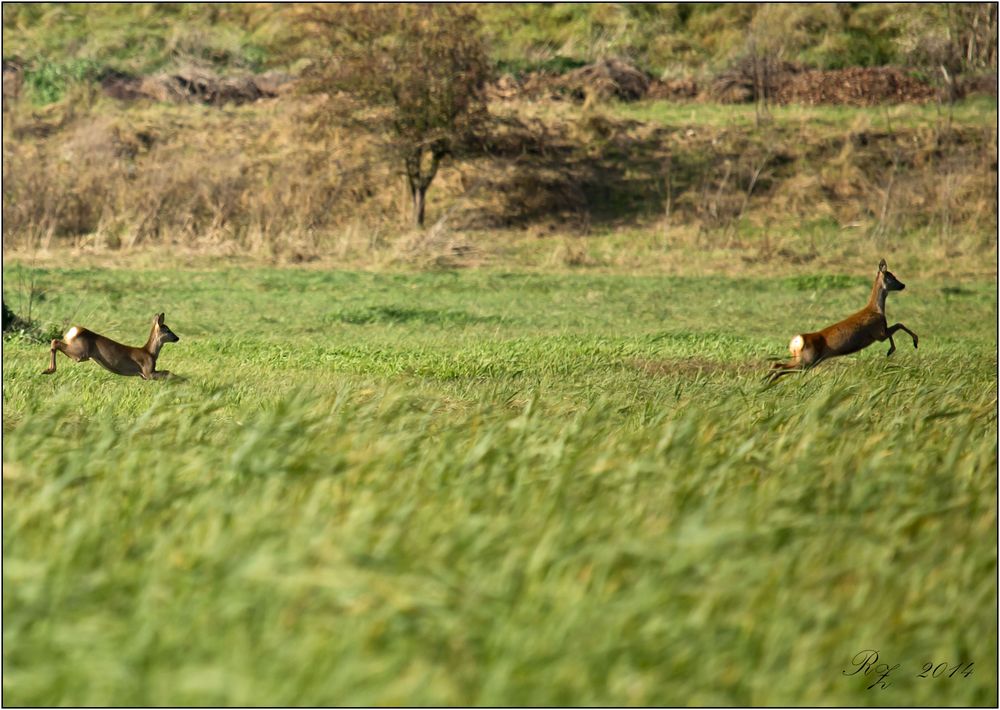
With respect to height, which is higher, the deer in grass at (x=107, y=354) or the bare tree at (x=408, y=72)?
the bare tree at (x=408, y=72)

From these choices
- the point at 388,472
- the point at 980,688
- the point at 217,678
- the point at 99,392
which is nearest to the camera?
the point at 217,678

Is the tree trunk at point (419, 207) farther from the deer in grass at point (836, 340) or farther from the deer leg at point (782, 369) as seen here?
the deer leg at point (782, 369)

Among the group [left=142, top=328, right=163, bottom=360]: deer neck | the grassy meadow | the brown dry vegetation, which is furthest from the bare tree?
[left=142, top=328, right=163, bottom=360]: deer neck

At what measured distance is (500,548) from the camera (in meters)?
5.37

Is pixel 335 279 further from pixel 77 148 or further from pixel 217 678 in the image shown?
pixel 217 678

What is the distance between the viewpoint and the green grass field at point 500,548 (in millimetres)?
4637

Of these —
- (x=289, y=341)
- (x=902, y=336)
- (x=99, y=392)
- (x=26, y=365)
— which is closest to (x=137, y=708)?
(x=99, y=392)

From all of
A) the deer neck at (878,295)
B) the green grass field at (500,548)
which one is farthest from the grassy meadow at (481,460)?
the deer neck at (878,295)

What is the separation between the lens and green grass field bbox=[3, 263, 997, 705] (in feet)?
15.2

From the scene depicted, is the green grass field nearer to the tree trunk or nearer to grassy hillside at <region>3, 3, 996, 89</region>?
the tree trunk

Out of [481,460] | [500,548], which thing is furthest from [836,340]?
[500,548]

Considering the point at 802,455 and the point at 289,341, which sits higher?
the point at 802,455

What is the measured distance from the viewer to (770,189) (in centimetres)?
3102

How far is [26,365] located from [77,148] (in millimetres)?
20061
